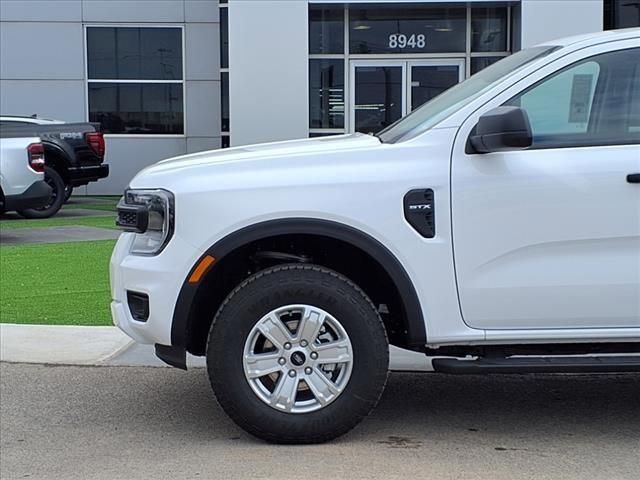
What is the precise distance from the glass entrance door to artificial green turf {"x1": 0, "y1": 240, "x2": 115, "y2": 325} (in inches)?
249

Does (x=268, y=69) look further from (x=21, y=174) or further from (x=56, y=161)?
(x=21, y=174)

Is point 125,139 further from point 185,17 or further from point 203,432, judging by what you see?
point 203,432

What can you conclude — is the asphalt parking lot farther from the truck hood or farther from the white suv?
the truck hood

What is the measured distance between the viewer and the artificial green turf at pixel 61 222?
14.6 metres

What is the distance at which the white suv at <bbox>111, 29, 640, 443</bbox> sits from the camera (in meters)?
4.58

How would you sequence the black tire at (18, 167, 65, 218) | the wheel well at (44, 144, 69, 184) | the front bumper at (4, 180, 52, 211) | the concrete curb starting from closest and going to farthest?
the concrete curb → the front bumper at (4, 180, 52, 211) → the black tire at (18, 167, 65, 218) → the wheel well at (44, 144, 69, 184)

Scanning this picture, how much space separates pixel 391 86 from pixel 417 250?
12811 mm

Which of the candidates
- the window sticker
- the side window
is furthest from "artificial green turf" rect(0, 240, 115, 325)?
the window sticker

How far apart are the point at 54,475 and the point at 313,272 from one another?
162cm

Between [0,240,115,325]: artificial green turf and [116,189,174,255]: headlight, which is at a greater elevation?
[116,189,174,255]: headlight

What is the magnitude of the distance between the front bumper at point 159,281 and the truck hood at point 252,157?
0.40 meters

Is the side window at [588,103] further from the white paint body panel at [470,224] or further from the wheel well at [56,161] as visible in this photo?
the wheel well at [56,161]

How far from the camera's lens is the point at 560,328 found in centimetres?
466

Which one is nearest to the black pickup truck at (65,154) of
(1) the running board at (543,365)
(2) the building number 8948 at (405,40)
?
(2) the building number 8948 at (405,40)
